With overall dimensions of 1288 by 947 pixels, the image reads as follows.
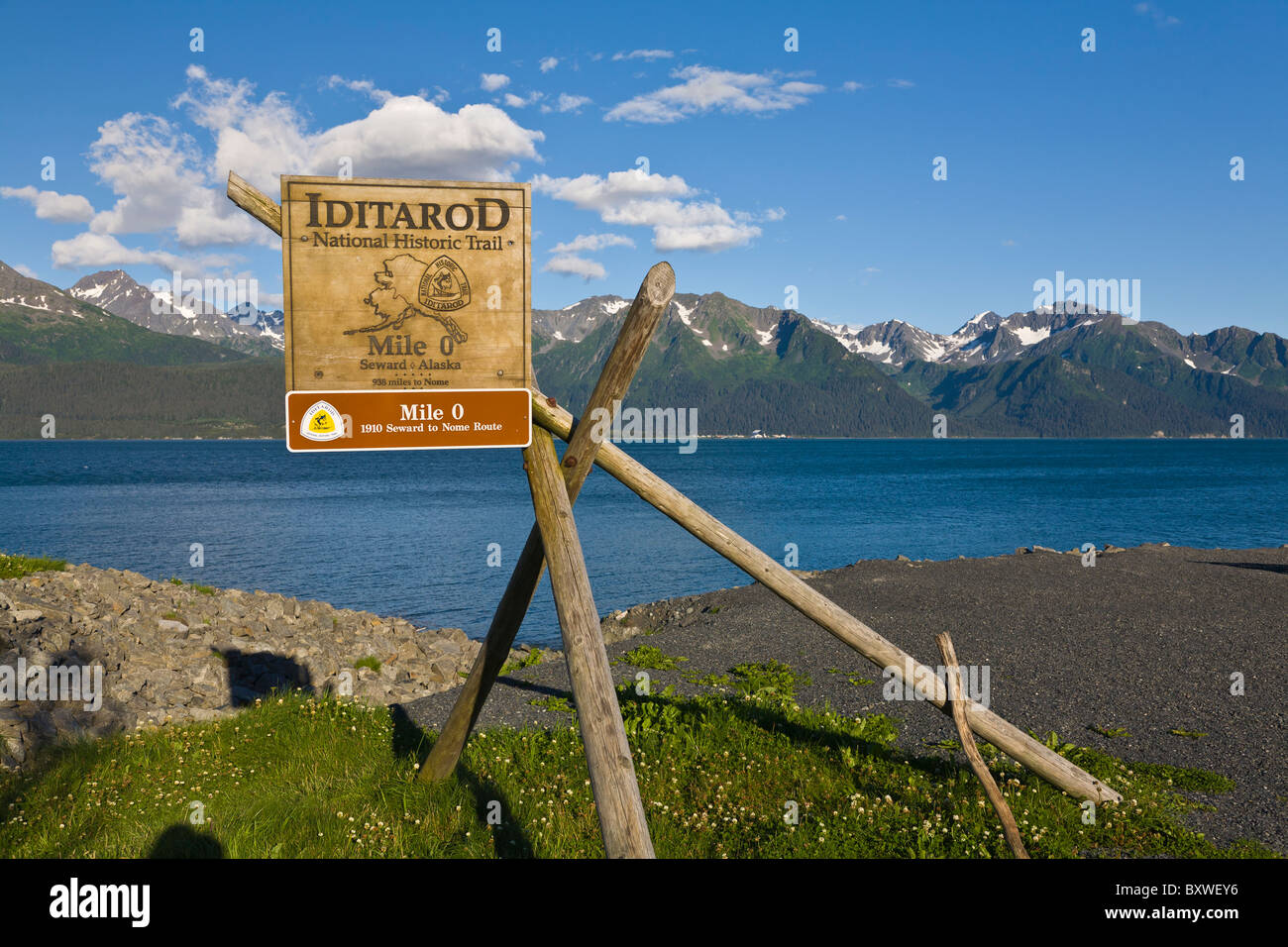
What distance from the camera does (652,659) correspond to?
13.5 metres

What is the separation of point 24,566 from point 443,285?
51.5 ft

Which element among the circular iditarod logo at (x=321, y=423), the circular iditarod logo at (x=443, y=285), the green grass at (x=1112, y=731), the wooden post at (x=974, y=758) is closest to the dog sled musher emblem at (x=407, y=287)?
the circular iditarod logo at (x=443, y=285)

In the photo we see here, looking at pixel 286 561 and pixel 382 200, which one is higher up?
pixel 382 200

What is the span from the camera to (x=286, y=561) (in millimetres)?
42344

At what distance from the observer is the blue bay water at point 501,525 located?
37.1 metres

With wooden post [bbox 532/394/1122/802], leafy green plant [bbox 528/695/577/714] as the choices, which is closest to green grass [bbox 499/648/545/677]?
leafy green plant [bbox 528/695/577/714]

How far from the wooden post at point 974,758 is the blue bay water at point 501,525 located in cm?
1995

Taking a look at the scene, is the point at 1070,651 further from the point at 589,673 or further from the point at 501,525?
the point at 501,525

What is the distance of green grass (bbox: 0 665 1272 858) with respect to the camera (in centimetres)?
652

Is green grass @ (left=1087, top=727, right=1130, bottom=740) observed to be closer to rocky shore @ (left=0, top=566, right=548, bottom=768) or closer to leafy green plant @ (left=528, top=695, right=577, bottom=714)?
leafy green plant @ (left=528, top=695, right=577, bottom=714)
